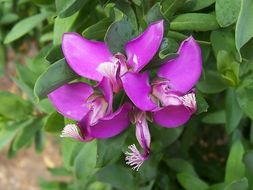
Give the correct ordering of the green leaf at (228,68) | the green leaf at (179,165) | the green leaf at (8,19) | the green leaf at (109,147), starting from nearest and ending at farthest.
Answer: the green leaf at (109,147)
the green leaf at (228,68)
the green leaf at (179,165)
the green leaf at (8,19)

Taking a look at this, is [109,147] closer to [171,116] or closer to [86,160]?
[171,116]

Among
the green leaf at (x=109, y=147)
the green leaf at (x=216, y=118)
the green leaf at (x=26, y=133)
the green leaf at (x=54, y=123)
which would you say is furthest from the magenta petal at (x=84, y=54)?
the green leaf at (x=26, y=133)

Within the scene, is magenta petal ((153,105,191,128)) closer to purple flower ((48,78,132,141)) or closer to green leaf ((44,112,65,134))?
purple flower ((48,78,132,141))

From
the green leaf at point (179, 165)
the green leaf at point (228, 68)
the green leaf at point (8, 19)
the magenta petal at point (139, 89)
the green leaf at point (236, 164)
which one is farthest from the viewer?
the green leaf at point (8, 19)

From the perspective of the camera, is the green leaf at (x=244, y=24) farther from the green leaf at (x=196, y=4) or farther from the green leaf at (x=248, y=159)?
the green leaf at (x=248, y=159)

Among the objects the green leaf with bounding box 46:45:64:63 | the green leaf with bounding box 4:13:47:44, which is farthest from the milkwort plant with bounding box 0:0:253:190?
the green leaf with bounding box 4:13:47:44

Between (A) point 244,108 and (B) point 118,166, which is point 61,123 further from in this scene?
(A) point 244,108

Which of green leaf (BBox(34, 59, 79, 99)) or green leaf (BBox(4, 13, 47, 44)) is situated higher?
green leaf (BBox(34, 59, 79, 99))
